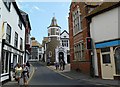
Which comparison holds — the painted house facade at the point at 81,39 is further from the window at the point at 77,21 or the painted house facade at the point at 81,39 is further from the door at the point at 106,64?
the door at the point at 106,64

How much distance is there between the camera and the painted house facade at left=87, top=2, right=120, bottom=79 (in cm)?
1533

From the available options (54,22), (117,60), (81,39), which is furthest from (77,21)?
(54,22)

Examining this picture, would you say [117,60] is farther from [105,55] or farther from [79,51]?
[79,51]

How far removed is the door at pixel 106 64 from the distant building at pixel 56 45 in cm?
3420

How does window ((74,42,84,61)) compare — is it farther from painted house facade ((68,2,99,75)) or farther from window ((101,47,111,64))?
window ((101,47,111,64))

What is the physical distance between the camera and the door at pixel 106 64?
1589 centimetres

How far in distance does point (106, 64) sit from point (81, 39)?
6.57 meters

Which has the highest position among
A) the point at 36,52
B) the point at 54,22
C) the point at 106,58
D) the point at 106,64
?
the point at 54,22

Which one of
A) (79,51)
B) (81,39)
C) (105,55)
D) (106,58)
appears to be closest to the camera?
(106,58)

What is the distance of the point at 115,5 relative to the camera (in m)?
15.4

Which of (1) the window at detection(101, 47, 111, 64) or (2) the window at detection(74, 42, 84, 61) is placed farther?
(2) the window at detection(74, 42, 84, 61)

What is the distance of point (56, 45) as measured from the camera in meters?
54.1

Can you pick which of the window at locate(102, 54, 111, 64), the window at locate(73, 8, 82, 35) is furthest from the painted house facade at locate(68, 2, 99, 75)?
the window at locate(102, 54, 111, 64)

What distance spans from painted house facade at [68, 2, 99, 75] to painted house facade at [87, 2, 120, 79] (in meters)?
1.30
